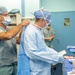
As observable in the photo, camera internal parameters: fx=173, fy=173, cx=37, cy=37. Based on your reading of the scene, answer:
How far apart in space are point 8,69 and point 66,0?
14.8 feet

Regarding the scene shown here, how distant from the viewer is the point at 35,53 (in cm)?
198

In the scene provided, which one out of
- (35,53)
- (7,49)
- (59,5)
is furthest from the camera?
(59,5)

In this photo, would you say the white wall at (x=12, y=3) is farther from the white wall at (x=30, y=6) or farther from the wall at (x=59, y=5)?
the wall at (x=59, y=5)

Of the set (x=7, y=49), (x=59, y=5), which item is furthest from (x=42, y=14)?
(x=59, y=5)

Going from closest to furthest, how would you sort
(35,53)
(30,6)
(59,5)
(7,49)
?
(35,53)
(7,49)
(30,6)
(59,5)

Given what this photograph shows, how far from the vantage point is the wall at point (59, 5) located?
6113 millimetres

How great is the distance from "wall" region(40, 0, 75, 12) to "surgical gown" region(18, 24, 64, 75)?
13.9 feet

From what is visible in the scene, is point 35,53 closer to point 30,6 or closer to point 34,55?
point 34,55

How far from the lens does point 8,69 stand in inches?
85.3

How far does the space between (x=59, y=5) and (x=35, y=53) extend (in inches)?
177

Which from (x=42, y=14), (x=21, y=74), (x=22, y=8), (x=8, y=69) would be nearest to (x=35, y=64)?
(x=21, y=74)

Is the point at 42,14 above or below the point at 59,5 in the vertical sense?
above

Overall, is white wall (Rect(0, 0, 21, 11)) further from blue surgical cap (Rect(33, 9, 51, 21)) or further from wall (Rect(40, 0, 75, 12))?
blue surgical cap (Rect(33, 9, 51, 21))

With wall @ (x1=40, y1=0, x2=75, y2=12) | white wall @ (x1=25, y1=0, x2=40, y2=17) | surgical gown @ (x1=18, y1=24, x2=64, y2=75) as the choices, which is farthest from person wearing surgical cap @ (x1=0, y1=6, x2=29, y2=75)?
wall @ (x1=40, y1=0, x2=75, y2=12)
